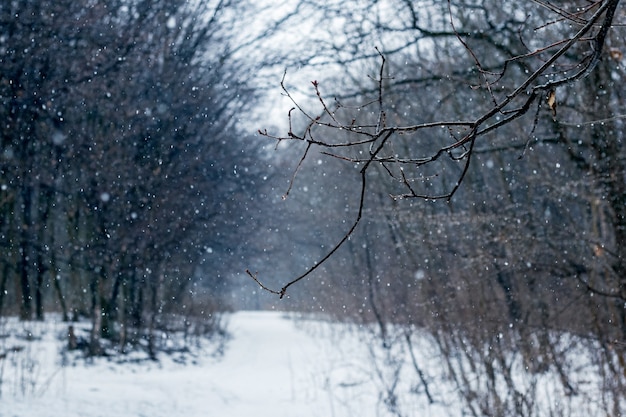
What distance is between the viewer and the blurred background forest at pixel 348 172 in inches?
267

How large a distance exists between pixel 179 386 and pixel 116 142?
4.42 m

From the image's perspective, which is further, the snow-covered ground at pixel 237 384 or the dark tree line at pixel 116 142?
the dark tree line at pixel 116 142

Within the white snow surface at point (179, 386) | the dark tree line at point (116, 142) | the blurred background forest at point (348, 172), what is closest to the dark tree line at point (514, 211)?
the blurred background forest at point (348, 172)

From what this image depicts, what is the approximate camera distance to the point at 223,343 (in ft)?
58.8

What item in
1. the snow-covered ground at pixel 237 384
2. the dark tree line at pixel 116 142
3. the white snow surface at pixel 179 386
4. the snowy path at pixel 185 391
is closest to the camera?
the snow-covered ground at pixel 237 384

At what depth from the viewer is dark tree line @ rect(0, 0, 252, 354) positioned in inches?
333

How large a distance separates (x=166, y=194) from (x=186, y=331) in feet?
15.8

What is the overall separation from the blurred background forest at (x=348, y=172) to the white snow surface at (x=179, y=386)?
90cm

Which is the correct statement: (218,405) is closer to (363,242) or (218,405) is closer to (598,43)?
(598,43)

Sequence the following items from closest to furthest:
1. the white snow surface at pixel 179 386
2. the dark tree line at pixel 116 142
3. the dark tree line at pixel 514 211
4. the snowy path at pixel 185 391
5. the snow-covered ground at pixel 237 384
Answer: the dark tree line at pixel 514 211, the snow-covered ground at pixel 237 384, the snowy path at pixel 185 391, the white snow surface at pixel 179 386, the dark tree line at pixel 116 142

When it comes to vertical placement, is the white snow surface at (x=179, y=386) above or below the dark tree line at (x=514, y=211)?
below

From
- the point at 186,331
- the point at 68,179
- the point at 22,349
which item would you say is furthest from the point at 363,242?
the point at 22,349

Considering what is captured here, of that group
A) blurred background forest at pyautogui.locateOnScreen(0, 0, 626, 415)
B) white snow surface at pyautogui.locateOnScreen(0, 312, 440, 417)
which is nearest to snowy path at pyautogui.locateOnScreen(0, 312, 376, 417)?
white snow surface at pyautogui.locateOnScreen(0, 312, 440, 417)

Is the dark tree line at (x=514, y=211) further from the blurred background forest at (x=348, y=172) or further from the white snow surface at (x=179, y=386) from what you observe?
the white snow surface at (x=179, y=386)
